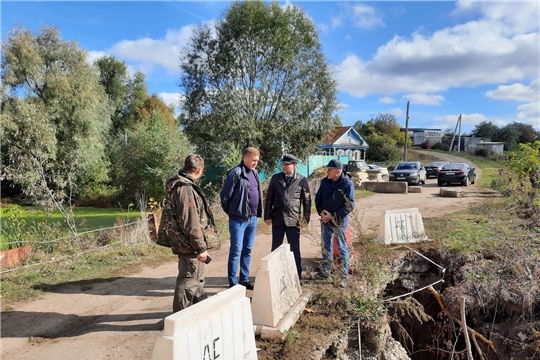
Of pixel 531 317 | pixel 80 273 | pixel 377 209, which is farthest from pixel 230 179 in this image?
pixel 377 209

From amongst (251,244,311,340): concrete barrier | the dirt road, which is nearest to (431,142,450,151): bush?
the dirt road

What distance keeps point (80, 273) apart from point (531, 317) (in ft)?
23.8

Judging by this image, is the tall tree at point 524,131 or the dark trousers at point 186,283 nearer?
the dark trousers at point 186,283

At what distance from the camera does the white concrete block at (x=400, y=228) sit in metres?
7.21

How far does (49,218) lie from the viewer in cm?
898

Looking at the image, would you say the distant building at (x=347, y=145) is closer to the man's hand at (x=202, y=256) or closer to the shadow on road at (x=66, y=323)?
the shadow on road at (x=66, y=323)

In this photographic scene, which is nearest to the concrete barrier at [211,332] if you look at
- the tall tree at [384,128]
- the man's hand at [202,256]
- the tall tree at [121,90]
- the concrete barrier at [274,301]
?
the concrete barrier at [274,301]

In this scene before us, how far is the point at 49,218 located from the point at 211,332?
8.14 m

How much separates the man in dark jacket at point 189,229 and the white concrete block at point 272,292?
63cm

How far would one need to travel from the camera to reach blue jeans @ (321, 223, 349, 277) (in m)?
4.95

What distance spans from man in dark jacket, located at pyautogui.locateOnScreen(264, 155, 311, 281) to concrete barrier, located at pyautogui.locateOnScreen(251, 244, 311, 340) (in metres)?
0.86

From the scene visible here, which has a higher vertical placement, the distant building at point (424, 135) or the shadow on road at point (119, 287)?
the distant building at point (424, 135)

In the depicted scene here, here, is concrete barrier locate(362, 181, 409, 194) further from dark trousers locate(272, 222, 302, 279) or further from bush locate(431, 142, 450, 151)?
bush locate(431, 142, 450, 151)

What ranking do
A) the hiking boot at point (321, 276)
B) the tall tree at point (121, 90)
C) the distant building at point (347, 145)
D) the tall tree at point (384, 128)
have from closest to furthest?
the hiking boot at point (321, 276), the tall tree at point (121, 90), the distant building at point (347, 145), the tall tree at point (384, 128)
